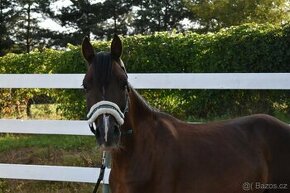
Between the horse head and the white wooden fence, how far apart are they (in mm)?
1987

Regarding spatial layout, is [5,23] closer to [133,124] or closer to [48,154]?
[48,154]

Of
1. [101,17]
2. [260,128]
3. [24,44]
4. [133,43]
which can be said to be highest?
[260,128]

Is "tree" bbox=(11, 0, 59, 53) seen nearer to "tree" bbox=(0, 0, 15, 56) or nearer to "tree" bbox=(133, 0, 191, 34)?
"tree" bbox=(0, 0, 15, 56)

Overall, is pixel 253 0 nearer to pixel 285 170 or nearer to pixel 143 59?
pixel 143 59

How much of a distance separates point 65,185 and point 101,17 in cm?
2890

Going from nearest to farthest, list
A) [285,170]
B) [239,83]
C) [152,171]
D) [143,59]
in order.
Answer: [152,171], [285,170], [239,83], [143,59]

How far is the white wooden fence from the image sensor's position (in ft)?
15.3

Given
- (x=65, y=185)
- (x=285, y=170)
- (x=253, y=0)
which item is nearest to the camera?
(x=285, y=170)

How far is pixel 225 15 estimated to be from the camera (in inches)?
905

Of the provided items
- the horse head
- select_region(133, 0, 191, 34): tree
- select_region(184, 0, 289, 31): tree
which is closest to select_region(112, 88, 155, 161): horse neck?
the horse head

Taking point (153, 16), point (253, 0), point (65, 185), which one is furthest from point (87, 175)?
point (153, 16)

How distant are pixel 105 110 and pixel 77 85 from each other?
8.20 feet

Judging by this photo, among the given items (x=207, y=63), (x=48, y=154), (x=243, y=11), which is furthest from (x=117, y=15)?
(x=48, y=154)

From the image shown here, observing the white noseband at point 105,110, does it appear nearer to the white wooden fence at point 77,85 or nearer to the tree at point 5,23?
the white wooden fence at point 77,85
